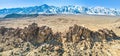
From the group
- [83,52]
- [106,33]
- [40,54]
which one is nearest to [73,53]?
[83,52]

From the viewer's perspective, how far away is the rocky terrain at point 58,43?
87.2 metres

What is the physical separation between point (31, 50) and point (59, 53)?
880 cm

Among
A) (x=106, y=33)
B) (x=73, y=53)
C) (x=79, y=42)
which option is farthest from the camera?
(x=106, y=33)

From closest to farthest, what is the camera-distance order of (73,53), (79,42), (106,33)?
(73,53), (79,42), (106,33)

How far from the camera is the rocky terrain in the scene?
286ft

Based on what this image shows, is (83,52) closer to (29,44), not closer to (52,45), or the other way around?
(52,45)

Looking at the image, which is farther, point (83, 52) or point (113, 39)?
point (113, 39)

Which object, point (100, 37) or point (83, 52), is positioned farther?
point (100, 37)

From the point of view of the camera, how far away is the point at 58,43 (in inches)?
3625

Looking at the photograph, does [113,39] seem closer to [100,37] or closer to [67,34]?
[100,37]

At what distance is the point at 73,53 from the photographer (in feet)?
282

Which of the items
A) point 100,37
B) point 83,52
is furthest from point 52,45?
point 100,37

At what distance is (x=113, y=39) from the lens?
97.1m

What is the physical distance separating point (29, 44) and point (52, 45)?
25.9ft
